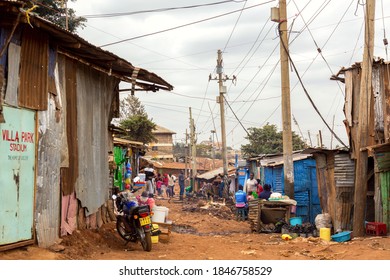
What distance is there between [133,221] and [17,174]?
3.08 m

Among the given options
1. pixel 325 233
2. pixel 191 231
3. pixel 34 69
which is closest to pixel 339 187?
pixel 325 233

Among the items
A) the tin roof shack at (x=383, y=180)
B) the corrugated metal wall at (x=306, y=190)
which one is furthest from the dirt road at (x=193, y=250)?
the corrugated metal wall at (x=306, y=190)

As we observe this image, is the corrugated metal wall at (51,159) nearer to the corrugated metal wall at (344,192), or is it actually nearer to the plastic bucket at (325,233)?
the plastic bucket at (325,233)

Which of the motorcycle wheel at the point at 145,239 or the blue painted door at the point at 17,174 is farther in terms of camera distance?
the motorcycle wheel at the point at 145,239

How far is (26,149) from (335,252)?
6216 mm

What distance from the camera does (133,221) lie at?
10430 millimetres

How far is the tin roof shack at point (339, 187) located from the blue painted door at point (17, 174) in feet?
33.1

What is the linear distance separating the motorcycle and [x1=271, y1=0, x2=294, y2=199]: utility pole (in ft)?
24.3

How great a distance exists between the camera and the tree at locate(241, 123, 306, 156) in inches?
2221

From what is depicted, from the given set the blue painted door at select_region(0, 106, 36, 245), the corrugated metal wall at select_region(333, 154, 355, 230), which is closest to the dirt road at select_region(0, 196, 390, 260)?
→ the blue painted door at select_region(0, 106, 36, 245)

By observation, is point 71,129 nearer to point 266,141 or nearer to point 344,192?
point 344,192

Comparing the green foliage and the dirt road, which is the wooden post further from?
the green foliage

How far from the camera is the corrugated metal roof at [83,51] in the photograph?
732 centimetres

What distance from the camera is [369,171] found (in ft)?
49.9
